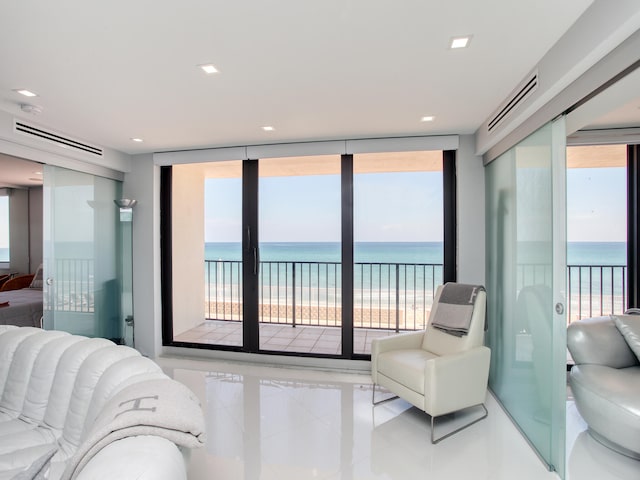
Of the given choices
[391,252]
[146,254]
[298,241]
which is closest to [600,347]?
[298,241]

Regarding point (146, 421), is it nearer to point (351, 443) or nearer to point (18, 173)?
point (351, 443)

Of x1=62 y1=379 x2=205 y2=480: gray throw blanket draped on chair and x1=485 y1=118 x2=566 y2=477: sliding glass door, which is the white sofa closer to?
x1=62 y1=379 x2=205 y2=480: gray throw blanket draped on chair

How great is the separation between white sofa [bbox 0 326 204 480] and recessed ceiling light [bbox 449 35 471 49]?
6.80 ft

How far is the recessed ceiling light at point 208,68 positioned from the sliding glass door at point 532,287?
2.07 meters

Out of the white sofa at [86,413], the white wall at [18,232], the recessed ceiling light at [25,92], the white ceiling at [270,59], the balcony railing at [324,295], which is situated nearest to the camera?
the white sofa at [86,413]

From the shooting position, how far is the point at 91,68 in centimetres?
191

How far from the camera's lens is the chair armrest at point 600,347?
2262 millimetres

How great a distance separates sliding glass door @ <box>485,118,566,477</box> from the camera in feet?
6.14

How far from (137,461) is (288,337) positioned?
365 cm

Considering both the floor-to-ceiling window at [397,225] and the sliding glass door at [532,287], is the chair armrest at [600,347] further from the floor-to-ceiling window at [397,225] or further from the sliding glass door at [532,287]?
the floor-to-ceiling window at [397,225]

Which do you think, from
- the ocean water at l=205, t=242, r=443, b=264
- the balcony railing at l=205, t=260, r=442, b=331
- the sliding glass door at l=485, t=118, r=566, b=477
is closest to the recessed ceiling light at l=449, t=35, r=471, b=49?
the sliding glass door at l=485, t=118, r=566, b=477

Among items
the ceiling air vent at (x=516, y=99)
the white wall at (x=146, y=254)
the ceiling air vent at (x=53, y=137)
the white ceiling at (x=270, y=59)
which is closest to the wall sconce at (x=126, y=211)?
the white wall at (x=146, y=254)

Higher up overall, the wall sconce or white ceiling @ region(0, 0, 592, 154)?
white ceiling @ region(0, 0, 592, 154)

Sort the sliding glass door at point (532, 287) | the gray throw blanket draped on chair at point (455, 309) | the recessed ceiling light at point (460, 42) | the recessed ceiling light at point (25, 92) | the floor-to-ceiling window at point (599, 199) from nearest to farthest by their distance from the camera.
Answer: the recessed ceiling light at point (460, 42)
the sliding glass door at point (532, 287)
the recessed ceiling light at point (25, 92)
the gray throw blanket draped on chair at point (455, 309)
the floor-to-ceiling window at point (599, 199)
